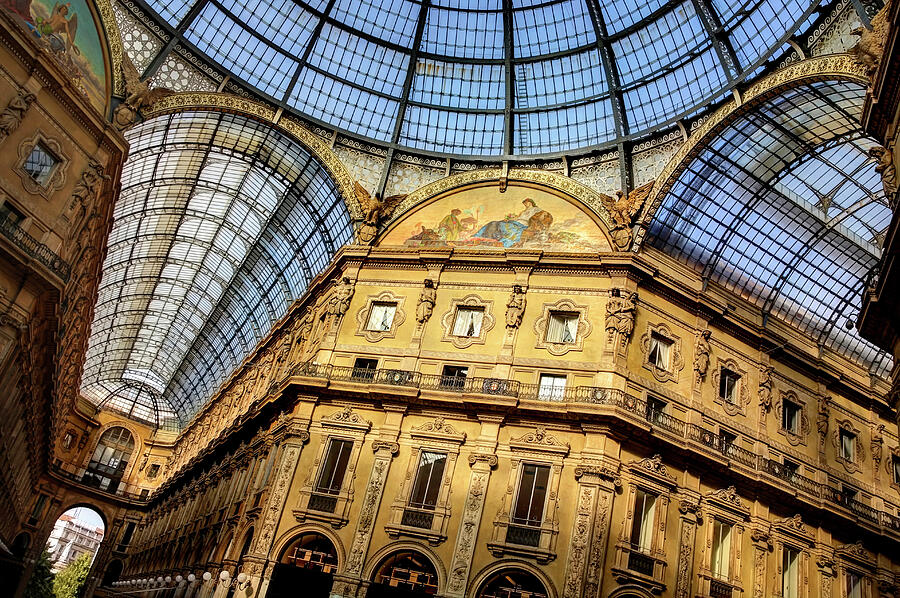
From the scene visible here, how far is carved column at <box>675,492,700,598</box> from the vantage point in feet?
101

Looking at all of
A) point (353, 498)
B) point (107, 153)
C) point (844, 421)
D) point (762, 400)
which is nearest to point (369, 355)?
point (353, 498)

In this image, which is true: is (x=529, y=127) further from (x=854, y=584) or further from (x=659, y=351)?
Answer: (x=854, y=584)

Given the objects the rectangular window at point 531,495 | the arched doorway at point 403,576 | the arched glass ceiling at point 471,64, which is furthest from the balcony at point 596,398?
the arched glass ceiling at point 471,64

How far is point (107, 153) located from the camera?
1245 inches

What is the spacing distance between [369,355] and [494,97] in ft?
53.4

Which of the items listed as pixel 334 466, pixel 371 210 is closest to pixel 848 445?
pixel 334 466

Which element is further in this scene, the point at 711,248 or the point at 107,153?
the point at 711,248

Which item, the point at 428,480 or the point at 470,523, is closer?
the point at 470,523

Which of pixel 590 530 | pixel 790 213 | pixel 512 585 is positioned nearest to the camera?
pixel 590 530

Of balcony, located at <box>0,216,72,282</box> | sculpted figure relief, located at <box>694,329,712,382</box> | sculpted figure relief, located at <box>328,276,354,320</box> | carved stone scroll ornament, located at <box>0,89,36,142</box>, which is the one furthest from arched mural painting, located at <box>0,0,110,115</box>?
sculpted figure relief, located at <box>694,329,712,382</box>

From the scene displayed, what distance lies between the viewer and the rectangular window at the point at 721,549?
32.5 metres

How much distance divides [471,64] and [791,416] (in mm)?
25392

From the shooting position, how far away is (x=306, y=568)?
103 feet

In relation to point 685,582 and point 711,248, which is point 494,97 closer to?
point 711,248
